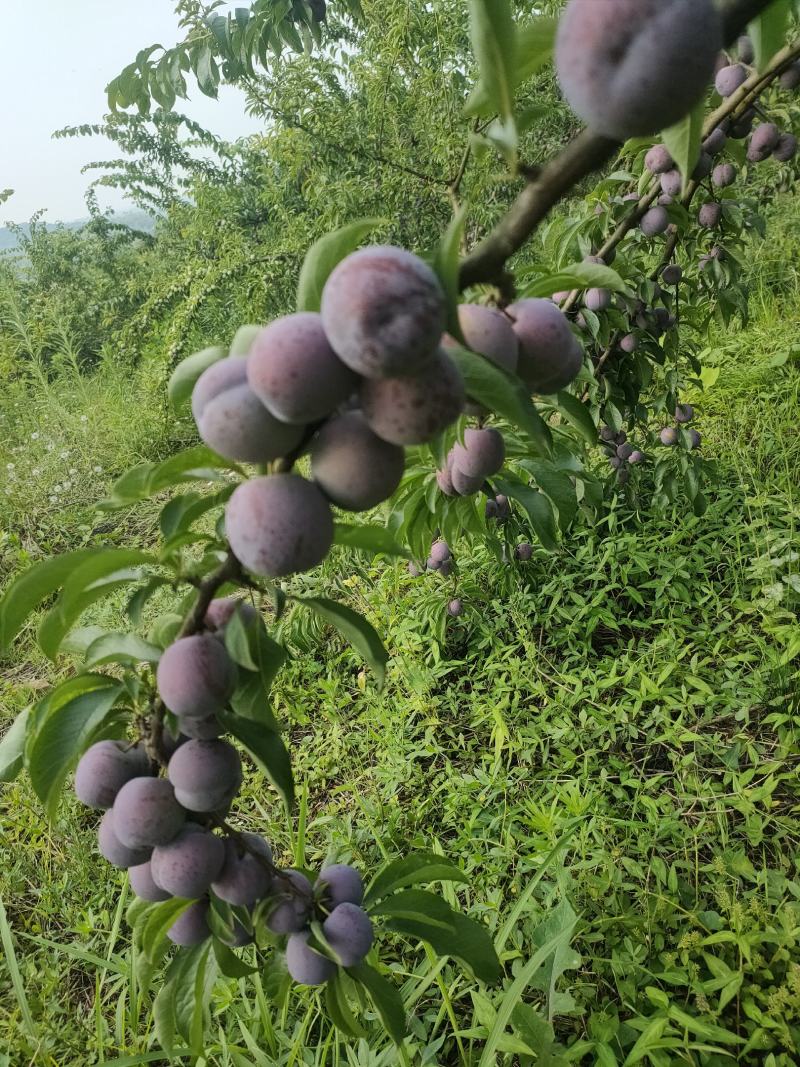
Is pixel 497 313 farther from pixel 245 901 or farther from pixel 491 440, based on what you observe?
pixel 245 901

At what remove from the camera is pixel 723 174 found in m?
1.54

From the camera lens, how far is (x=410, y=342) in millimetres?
372

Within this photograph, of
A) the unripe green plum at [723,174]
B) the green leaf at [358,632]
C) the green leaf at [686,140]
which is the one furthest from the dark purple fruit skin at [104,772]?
the unripe green plum at [723,174]

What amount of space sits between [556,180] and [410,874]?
2.88 ft

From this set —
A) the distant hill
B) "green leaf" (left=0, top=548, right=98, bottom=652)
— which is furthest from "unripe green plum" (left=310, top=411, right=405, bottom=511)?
the distant hill

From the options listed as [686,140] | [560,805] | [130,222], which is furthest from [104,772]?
[130,222]

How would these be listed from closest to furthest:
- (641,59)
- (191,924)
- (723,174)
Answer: (641,59) → (191,924) → (723,174)

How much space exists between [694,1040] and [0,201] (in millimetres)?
7132

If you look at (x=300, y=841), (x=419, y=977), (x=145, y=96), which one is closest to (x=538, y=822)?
(x=419, y=977)

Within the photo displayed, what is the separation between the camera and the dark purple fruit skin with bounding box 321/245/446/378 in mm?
369

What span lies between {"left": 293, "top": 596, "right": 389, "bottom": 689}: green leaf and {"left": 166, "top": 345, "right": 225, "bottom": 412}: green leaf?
0.22 metres

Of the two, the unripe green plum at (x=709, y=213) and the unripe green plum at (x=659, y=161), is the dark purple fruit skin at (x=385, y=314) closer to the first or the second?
the unripe green plum at (x=659, y=161)

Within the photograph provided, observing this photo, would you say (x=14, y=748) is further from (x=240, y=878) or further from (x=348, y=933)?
(x=348, y=933)

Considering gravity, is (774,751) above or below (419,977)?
below
